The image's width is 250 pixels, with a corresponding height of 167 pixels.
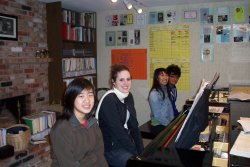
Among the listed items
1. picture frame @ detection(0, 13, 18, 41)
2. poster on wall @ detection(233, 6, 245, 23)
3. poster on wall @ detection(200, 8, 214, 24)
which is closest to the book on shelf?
picture frame @ detection(0, 13, 18, 41)

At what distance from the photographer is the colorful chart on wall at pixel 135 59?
461cm

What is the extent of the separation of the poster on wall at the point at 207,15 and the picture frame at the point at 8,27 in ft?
9.07

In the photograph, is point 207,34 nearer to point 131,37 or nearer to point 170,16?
point 170,16

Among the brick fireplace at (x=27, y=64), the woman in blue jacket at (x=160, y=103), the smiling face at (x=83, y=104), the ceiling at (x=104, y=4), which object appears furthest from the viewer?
the ceiling at (x=104, y=4)

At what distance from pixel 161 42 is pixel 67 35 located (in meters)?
1.57

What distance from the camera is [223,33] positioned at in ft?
13.5

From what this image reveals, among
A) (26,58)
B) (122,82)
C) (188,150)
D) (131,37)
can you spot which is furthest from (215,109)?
(131,37)

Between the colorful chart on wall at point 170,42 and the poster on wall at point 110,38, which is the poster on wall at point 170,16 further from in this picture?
the poster on wall at point 110,38

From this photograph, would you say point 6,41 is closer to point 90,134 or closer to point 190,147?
point 90,134

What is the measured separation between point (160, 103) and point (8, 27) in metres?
2.10

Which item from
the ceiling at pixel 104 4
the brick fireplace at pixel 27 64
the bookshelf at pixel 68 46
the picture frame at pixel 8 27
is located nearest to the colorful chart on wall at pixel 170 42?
the ceiling at pixel 104 4

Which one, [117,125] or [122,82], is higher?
[122,82]

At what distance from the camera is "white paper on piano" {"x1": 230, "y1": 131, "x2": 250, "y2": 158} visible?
3.55ft

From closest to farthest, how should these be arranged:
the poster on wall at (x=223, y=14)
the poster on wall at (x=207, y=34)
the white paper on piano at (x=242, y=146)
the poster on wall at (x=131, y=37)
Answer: the white paper on piano at (x=242, y=146) → the poster on wall at (x=223, y=14) → the poster on wall at (x=207, y=34) → the poster on wall at (x=131, y=37)
